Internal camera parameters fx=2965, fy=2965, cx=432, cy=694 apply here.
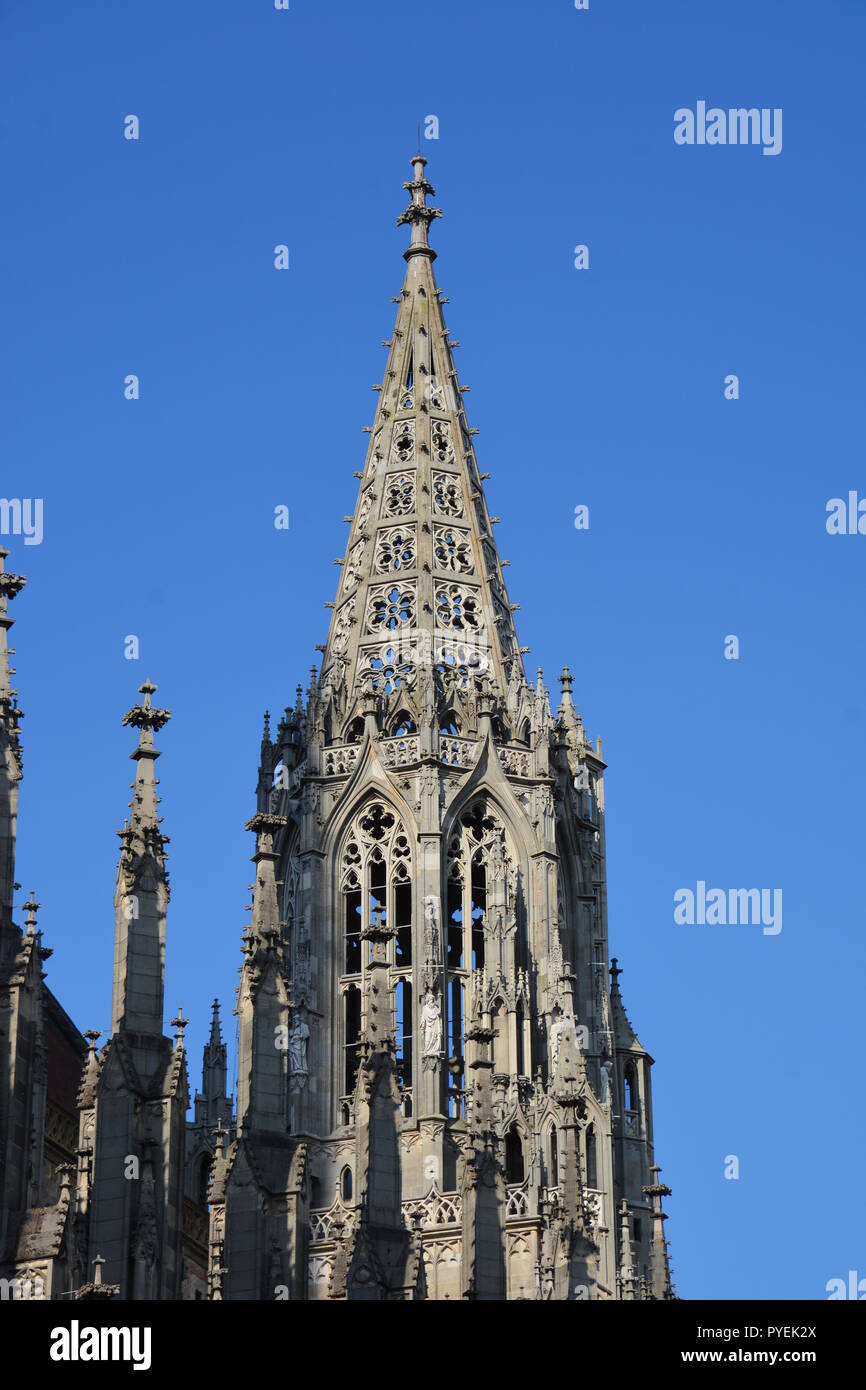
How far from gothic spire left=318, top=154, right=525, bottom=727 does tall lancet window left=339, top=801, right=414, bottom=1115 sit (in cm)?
297

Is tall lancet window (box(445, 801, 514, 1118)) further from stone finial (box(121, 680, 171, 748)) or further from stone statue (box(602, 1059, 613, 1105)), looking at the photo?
stone finial (box(121, 680, 171, 748))

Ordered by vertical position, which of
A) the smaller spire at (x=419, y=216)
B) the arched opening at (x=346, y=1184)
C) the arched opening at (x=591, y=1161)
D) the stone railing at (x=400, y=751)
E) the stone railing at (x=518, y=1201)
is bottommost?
the stone railing at (x=518, y=1201)

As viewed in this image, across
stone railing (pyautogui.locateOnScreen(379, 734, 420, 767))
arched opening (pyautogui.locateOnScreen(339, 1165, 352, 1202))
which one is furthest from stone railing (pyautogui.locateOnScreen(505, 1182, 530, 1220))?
stone railing (pyautogui.locateOnScreen(379, 734, 420, 767))

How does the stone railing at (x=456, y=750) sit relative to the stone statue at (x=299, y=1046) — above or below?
above

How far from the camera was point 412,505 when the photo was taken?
7262 centimetres

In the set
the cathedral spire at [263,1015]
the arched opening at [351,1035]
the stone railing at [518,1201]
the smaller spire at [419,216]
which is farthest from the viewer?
the smaller spire at [419,216]

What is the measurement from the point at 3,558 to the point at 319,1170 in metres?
24.1

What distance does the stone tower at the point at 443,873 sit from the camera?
6138cm

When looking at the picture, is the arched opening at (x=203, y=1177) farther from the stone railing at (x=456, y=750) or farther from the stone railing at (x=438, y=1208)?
the stone railing at (x=456, y=750)

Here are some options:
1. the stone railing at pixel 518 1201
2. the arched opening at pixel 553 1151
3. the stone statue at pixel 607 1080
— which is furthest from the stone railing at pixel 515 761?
the stone railing at pixel 518 1201

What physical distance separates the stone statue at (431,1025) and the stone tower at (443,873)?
0.05 m

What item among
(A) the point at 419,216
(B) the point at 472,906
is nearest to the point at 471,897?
(B) the point at 472,906
